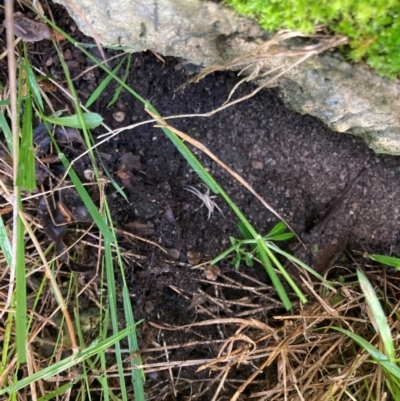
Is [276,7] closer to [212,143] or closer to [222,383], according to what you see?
[212,143]

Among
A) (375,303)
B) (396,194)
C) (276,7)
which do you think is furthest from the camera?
(396,194)

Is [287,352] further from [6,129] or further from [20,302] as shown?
[6,129]

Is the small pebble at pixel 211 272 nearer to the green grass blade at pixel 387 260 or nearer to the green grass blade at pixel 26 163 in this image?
the green grass blade at pixel 387 260

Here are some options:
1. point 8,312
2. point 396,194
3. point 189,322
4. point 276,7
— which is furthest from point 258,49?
point 8,312

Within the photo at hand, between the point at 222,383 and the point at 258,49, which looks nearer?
the point at 258,49

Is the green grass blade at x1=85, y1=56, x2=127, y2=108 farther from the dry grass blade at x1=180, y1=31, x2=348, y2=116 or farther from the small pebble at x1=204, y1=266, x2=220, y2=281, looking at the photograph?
the small pebble at x1=204, y1=266, x2=220, y2=281

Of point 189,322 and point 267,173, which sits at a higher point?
point 267,173

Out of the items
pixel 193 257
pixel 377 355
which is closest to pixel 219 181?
pixel 193 257
